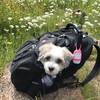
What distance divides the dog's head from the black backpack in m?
0.11

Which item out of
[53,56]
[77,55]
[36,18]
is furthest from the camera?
[36,18]

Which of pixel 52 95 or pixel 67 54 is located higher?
pixel 67 54

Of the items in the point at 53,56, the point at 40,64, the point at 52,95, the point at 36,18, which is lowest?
the point at 36,18

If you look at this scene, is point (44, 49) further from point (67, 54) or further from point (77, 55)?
point (77, 55)

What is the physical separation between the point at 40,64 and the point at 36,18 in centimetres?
248

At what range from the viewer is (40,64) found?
5.47 meters

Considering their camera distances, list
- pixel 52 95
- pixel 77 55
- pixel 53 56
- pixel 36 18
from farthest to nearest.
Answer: pixel 36 18 → pixel 52 95 → pixel 77 55 → pixel 53 56

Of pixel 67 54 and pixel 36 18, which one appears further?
pixel 36 18

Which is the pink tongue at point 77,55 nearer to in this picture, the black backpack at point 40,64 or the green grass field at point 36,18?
the black backpack at point 40,64

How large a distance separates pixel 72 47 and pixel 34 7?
10.7 feet

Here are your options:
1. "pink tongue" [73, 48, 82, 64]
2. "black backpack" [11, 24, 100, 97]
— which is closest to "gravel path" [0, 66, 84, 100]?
"black backpack" [11, 24, 100, 97]

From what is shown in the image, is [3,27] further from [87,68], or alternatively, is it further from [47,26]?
[87,68]

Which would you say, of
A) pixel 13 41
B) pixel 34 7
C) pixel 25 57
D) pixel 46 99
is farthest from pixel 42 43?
pixel 34 7

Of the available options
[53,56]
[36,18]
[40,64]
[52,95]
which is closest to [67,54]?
[53,56]
